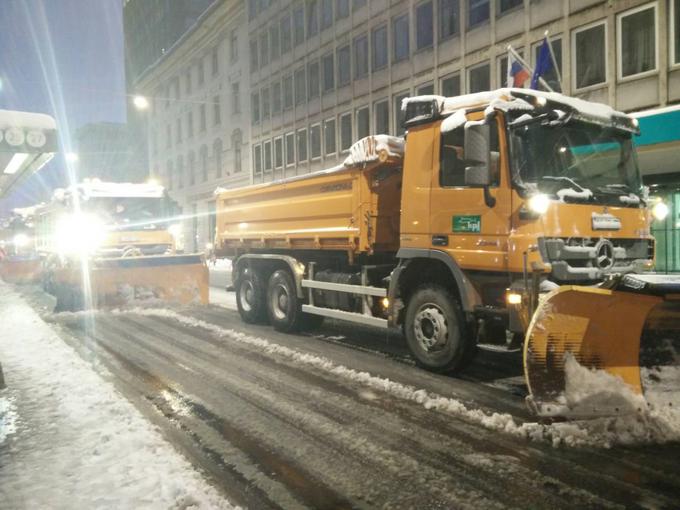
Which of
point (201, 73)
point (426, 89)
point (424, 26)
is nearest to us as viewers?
point (424, 26)

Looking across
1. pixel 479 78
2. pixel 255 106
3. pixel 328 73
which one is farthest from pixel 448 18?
pixel 255 106

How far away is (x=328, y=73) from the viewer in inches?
1156

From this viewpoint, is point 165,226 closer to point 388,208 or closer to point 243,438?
point 388,208

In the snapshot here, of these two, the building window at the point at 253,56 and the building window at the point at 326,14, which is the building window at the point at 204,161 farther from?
the building window at the point at 326,14

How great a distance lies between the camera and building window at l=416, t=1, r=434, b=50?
22.7 metres

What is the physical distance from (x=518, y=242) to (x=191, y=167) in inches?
1720

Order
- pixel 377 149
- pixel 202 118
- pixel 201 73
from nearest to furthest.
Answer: pixel 377 149 → pixel 201 73 → pixel 202 118

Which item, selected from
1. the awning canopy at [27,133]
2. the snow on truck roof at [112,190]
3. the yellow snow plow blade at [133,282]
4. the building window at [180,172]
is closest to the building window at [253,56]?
the building window at [180,172]

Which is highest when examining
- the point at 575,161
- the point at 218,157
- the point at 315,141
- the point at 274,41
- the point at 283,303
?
the point at 274,41

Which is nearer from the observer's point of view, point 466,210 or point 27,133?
point 466,210

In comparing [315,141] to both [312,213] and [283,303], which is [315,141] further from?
[312,213]

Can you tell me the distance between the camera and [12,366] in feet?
22.5

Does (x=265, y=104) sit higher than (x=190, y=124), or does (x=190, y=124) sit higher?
(x=190, y=124)

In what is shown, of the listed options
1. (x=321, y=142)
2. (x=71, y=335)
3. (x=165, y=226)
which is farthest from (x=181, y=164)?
(x=71, y=335)
